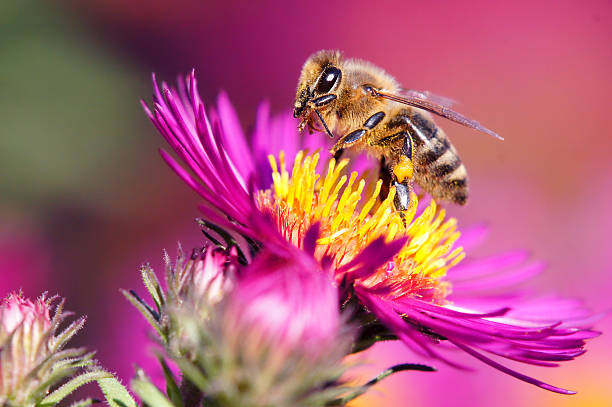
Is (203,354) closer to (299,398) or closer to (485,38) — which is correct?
(299,398)

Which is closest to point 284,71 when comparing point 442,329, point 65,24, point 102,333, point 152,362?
point 65,24

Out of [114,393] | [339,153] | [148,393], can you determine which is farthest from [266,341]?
[339,153]

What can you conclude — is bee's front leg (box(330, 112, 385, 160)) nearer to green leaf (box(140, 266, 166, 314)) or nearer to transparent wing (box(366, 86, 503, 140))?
transparent wing (box(366, 86, 503, 140))

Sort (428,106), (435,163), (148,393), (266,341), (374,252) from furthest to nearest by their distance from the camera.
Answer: (435,163) < (428,106) < (374,252) < (148,393) < (266,341)

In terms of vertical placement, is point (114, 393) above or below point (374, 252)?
below

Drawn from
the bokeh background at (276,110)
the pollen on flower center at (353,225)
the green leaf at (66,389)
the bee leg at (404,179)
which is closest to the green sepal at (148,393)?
the green leaf at (66,389)

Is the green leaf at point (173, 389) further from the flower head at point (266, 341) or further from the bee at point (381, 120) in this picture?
the bee at point (381, 120)

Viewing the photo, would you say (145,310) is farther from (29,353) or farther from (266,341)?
(266,341)
